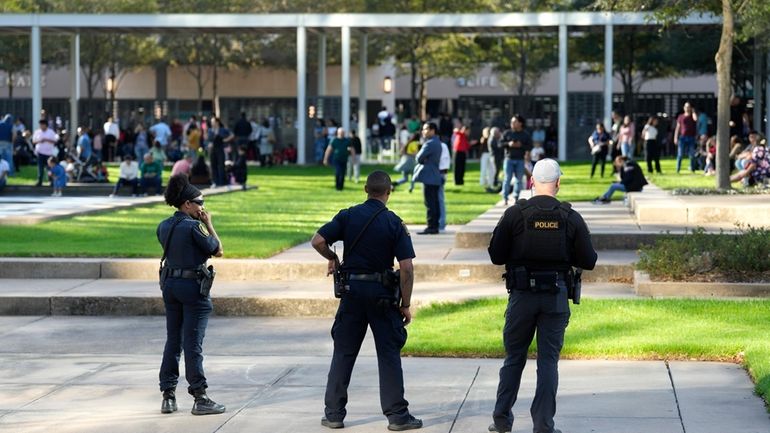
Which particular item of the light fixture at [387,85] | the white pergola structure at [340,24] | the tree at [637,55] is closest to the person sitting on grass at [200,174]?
the white pergola structure at [340,24]

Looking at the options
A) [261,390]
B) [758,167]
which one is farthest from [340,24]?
[261,390]

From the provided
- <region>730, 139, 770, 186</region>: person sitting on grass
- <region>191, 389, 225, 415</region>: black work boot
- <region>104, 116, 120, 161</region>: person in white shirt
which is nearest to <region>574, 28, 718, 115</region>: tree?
<region>104, 116, 120, 161</region>: person in white shirt

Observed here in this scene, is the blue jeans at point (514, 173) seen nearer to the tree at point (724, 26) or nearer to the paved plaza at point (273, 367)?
the tree at point (724, 26)

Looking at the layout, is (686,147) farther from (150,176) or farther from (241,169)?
(150,176)

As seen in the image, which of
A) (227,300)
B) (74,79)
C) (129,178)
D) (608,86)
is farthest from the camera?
(74,79)

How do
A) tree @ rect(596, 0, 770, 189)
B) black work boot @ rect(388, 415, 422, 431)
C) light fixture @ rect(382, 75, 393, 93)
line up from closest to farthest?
black work boot @ rect(388, 415, 422, 431), tree @ rect(596, 0, 770, 189), light fixture @ rect(382, 75, 393, 93)

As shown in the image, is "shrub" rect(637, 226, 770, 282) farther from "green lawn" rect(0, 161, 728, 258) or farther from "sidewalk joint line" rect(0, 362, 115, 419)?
"sidewalk joint line" rect(0, 362, 115, 419)

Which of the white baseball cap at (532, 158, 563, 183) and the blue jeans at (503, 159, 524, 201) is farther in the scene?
the blue jeans at (503, 159, 524, 201)

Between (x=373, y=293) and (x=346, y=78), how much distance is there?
3923 cm

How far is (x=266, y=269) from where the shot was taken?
56.1ft

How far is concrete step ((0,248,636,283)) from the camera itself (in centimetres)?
1670

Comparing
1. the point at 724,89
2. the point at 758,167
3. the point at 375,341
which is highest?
the point at 724,89

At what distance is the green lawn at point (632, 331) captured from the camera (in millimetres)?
11766

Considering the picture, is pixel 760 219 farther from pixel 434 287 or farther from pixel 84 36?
pixel 84 36
